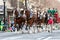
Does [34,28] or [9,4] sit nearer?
[34,28]

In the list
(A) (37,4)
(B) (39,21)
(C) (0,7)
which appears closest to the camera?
(B) (39,21)

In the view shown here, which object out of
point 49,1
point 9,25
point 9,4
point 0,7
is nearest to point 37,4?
point 49,1

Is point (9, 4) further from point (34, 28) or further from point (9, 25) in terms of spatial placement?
point (34, 28)

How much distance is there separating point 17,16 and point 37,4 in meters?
39.2

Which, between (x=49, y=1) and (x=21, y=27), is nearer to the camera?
(x=21, y=27)

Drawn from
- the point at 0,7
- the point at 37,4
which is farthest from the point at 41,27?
the point at 37,4

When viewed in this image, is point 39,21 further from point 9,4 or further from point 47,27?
point 9,4

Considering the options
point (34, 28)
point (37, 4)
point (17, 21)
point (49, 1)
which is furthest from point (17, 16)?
point (49, 1)

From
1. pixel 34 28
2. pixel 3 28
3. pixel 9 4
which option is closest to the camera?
pixel 34 28

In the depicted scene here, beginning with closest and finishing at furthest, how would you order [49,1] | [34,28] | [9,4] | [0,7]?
[34,28] < [0,7] < [9,4] < [49,1]

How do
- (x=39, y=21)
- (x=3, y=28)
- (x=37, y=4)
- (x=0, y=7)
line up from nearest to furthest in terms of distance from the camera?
(x=39, y=21) < (x=3, y=28) < (x=0, y=7) < (x=37, y=4)

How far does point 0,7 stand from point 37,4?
23.6 m

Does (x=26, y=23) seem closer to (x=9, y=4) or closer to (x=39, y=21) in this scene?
(x=39, y=21)

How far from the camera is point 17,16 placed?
28.5 meters
